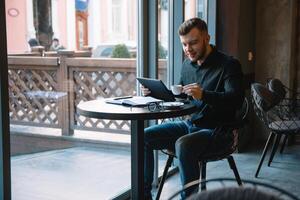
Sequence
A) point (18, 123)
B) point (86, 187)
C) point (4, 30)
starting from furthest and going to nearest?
point (86, 187), point (18, 123), point (4, 30)

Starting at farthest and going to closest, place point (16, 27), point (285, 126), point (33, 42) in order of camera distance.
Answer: point (285, 126) → point (33, 42) → point (16, 27)

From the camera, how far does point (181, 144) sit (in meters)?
2.69

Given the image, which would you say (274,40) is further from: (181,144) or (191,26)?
(181,144)

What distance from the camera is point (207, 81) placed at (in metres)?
2.87

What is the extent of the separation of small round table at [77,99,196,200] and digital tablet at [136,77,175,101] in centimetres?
12

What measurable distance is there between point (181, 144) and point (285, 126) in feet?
5.57

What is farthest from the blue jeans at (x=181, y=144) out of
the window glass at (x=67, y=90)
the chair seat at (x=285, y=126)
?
the chair seat at (x=285, y=126)

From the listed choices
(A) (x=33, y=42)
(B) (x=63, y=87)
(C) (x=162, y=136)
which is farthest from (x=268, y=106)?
(A) (x=33, y=42)

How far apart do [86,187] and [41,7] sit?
4.17ft

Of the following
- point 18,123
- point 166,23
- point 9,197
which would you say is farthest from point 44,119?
point 166,23

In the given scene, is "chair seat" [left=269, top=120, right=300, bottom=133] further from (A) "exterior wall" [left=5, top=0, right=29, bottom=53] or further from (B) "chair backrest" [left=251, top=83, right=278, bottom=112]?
(A) "exterior wall" [left=5, top=0, right=29, bottom=53]

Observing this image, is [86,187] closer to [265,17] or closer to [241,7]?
[241,7]

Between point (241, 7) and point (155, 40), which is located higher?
point (241, 7)

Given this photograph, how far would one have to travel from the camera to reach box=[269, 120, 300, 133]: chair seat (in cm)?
399
